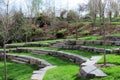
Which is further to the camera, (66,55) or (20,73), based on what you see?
(66,55)

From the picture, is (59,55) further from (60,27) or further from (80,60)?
(60,27)

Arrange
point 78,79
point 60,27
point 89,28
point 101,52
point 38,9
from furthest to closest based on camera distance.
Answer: point 38,9
point 60,27
point 89,28
point 101,52
point 78,79

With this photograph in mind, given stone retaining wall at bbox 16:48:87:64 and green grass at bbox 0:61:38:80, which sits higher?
stone retaining wall at bbox 16:48:87:64

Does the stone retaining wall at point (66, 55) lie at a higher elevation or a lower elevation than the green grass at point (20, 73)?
higher

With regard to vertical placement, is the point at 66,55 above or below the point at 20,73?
above

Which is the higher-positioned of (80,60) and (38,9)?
(38,9)

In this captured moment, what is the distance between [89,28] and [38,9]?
583 inches

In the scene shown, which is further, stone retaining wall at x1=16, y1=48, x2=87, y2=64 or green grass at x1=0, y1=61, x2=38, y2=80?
stone retaining wall at x1=16, y1=48, x2=87, y2=64

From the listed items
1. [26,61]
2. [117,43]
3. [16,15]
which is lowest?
[26,61]

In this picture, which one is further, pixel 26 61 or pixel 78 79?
pixel 26 61

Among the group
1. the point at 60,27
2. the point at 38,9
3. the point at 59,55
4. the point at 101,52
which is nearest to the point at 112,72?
the point at 101,52

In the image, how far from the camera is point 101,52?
42.9 ft

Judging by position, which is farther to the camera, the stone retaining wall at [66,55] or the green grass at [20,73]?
the stone retaining wall at [66,55]

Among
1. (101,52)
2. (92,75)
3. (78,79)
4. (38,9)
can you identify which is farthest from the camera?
(38,9)
